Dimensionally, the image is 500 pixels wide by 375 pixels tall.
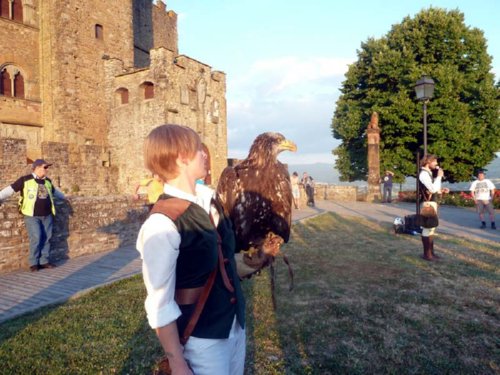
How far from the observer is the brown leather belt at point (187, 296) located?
1.72 meters

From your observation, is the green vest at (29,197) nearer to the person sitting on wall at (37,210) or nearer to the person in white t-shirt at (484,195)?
the person sitting on wall at (37,210)

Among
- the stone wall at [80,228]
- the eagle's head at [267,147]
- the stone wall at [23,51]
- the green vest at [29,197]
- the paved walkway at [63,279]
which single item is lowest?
the paved walkway at [63,279]

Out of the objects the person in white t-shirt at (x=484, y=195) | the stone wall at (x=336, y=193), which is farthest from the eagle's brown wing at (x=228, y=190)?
the stone wall at (x=336, y=193)

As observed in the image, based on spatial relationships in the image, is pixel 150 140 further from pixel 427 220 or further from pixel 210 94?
pixel 210 94

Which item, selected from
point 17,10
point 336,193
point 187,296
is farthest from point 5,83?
point 187,296

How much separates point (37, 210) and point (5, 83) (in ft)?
56.1

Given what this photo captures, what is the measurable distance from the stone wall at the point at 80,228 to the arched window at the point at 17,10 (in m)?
17.6

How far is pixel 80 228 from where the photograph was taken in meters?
8.41

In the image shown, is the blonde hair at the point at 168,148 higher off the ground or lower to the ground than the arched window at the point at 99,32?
lower

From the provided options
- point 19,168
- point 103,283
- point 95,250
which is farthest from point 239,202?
point 19,168

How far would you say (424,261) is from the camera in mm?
7363

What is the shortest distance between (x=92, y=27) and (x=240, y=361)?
25.2 metres

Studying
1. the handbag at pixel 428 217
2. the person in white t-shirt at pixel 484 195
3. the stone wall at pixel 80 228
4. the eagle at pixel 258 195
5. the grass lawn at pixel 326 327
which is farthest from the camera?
the person in white t-shirt at pixel 484 195

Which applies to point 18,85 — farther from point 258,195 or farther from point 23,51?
point 258,195
